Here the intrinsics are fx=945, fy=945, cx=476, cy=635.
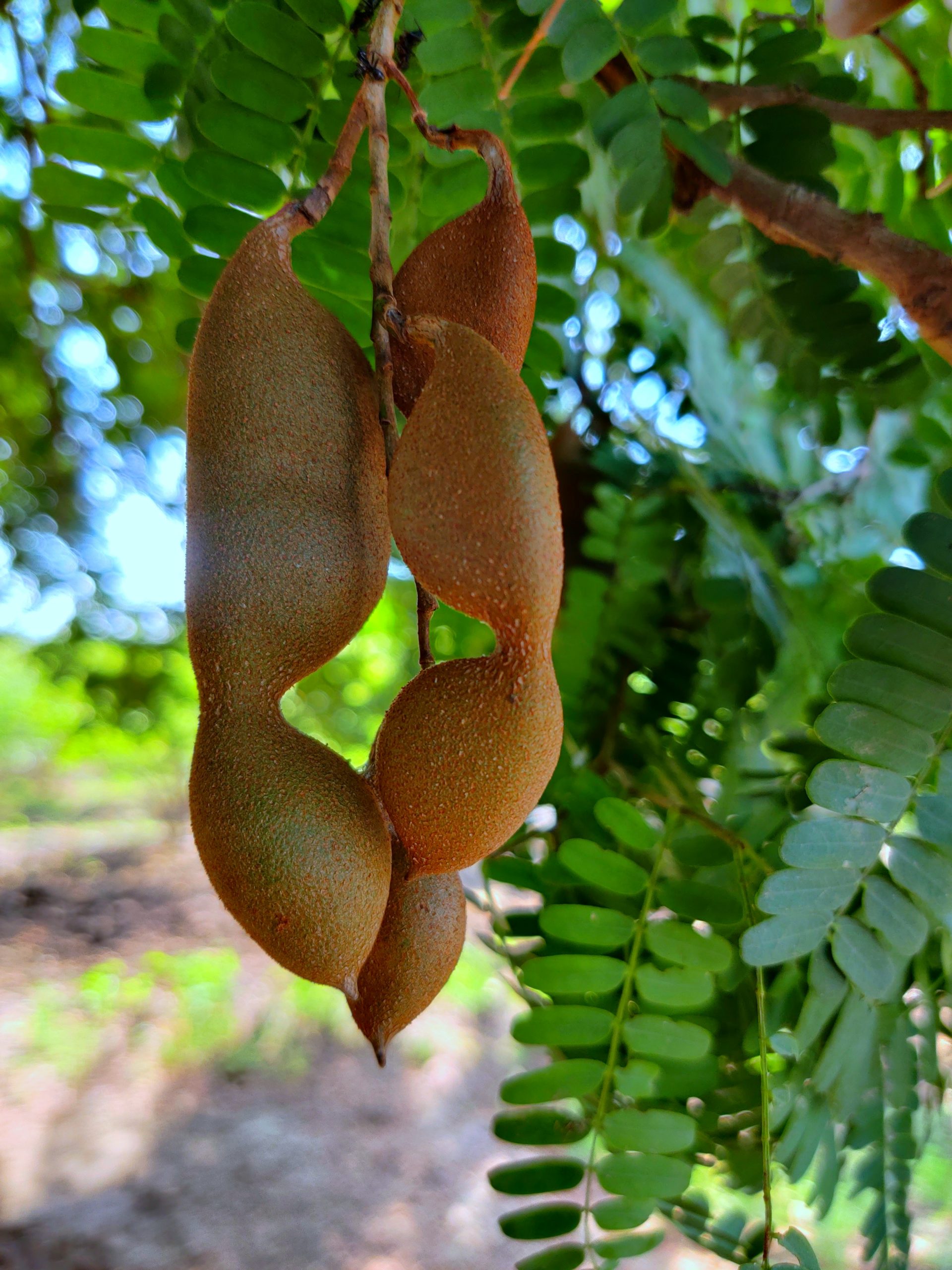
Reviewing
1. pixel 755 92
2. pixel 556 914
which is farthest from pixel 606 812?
pixel 755 92

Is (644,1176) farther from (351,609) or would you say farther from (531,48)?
(531,48)

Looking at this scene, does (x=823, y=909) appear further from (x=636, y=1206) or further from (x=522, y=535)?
(x=522, y=535)

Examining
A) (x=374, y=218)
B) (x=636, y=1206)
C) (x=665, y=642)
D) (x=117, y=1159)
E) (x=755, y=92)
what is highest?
(x=755, y=92)

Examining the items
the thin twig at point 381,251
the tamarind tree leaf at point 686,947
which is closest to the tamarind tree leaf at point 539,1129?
the tamarind tree leaf at point 686,947

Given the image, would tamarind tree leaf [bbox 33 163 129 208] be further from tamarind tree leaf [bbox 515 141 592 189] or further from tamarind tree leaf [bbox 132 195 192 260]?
tamarind tree leaf [bbox 515 141 592 189]

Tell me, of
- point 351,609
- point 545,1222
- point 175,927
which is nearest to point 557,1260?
point 545,1222
